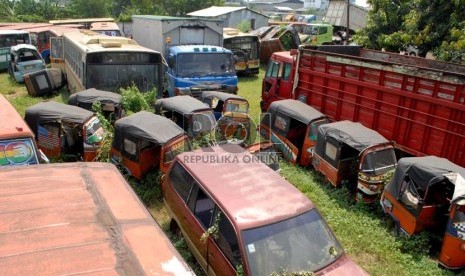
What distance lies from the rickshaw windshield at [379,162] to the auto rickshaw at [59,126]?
18.5 ft

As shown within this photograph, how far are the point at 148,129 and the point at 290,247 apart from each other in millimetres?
4158

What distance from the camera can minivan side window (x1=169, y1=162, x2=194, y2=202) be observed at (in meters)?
5.96

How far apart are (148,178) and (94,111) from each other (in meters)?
2.66

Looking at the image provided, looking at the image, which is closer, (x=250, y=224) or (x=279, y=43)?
(x=250, y=224)

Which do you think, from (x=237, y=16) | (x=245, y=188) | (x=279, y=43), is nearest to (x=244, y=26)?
(x=237, y=16)

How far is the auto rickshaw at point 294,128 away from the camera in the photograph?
31.3 feet

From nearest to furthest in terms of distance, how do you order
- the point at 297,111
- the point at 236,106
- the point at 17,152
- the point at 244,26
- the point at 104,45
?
the point at 17,152 < the point at 297,111 < the point at 236,106 < the point at 104,45 < the point at 244,26

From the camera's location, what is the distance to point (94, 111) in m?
9.88

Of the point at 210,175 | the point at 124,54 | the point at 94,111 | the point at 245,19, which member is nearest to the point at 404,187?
the point at 210,175

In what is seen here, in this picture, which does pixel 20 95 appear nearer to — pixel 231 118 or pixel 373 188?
pixel 231 118

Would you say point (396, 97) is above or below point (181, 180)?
above

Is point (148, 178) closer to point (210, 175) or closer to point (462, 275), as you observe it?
point (210, 175)

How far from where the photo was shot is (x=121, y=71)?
1191 centimetres

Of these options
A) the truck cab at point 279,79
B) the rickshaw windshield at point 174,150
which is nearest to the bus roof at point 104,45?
the truck cab at point 279,79
